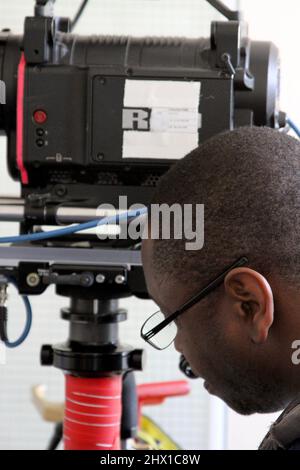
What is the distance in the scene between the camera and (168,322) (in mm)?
1096

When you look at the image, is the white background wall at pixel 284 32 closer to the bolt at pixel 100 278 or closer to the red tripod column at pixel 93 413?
the red tripod column at pixel 93 413

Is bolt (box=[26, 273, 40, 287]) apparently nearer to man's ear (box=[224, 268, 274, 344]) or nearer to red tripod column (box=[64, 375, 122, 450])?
red tripod column (box=[64, 375, 122, 450])

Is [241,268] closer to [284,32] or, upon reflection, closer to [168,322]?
[168,322]

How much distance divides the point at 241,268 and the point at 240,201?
83 millimetres

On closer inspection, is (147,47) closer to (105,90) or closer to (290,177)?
(105,90)

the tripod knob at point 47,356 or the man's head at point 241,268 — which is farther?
the tripod knob at point 47,356

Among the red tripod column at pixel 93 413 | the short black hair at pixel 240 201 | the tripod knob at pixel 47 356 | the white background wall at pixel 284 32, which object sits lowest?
the red tripod column at pixel 93 413

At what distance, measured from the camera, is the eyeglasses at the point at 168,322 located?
3.31ft

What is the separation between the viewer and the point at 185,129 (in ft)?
4.34

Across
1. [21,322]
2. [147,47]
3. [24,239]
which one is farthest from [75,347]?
[21,322]

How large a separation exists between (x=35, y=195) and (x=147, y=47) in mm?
310

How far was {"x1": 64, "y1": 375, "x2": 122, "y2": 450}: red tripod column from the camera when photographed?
4.68 feet

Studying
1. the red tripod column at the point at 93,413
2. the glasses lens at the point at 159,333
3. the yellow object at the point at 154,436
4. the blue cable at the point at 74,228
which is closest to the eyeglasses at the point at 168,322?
the glasses lens at the point at 159,333

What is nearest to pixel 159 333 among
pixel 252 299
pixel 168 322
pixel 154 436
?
pixel 168 322
